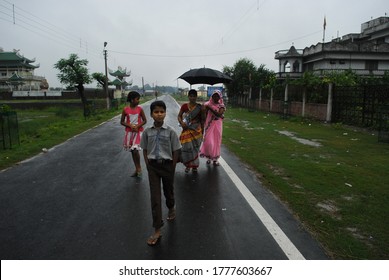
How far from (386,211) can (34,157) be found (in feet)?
27.4

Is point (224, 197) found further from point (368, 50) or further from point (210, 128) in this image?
point (368, 50)

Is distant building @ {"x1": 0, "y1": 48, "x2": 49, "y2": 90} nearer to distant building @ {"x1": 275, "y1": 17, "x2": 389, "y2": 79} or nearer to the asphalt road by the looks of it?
distant building @ {"x1": 275, "y1": 17, "x2": 389, "y2": 79}

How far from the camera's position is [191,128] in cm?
647

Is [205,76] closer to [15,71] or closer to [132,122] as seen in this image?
[132,122]

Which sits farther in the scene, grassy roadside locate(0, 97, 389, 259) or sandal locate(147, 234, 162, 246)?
grassy roadside locate(0, 97, 389, 259)

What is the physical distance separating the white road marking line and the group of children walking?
119cm

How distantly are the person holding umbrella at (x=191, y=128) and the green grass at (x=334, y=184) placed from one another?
1501mm

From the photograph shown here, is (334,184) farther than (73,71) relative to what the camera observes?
No

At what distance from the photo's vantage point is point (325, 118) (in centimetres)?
1778

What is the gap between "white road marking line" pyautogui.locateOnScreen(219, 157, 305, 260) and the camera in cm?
339

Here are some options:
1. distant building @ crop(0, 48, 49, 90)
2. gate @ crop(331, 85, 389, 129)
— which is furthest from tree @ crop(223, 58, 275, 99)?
distant building @ crop(0, 48, 49, 90)

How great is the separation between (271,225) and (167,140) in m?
1.72

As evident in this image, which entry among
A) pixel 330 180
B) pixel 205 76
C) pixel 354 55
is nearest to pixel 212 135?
pixel 205 76

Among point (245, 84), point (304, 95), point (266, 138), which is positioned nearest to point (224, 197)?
point (266, 138)
